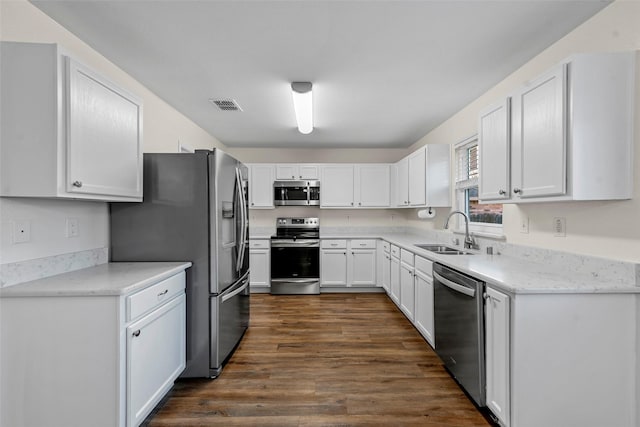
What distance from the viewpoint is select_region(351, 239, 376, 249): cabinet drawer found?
15.8 ft

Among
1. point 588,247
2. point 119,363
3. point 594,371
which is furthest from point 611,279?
point 119,363

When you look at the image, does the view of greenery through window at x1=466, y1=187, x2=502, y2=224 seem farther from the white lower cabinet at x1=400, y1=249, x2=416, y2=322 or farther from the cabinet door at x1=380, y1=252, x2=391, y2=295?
the cabinet door at x1=380, y1=252, x2=391, y2=295

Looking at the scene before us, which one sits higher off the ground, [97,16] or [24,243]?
[97,16]

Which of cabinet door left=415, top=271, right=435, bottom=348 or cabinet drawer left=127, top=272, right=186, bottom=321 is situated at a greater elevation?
cabinet drawer left=127, top=272, right=186, bottom=321

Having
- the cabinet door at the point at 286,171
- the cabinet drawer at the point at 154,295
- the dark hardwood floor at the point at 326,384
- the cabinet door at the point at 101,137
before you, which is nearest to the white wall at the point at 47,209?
the cabinet door at the point at 101,137

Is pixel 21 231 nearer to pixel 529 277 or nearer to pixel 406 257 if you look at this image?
pixel 529 277

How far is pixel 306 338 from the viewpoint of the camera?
313 centimetres

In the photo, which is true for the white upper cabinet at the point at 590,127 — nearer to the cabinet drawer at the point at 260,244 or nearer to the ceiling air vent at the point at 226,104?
the ceiling air vent at the point at 226,104

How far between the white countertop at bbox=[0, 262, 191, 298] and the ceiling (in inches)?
62.5

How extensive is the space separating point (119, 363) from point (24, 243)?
0.89 meters

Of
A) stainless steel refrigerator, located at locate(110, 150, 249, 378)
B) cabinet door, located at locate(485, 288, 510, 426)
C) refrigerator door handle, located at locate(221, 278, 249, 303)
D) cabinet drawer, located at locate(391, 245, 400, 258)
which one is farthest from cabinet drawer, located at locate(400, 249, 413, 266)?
stainless steel refrigerator, located at locate(110, 150, 249, 378)

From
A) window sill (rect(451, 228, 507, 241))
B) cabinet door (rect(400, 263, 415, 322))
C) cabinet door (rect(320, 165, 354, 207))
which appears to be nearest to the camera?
window sill (rect(451, 228, 507, 241))

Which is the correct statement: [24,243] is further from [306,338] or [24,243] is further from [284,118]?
[284,118]

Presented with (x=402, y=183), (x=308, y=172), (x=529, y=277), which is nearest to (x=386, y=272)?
(x=402, y=183)
